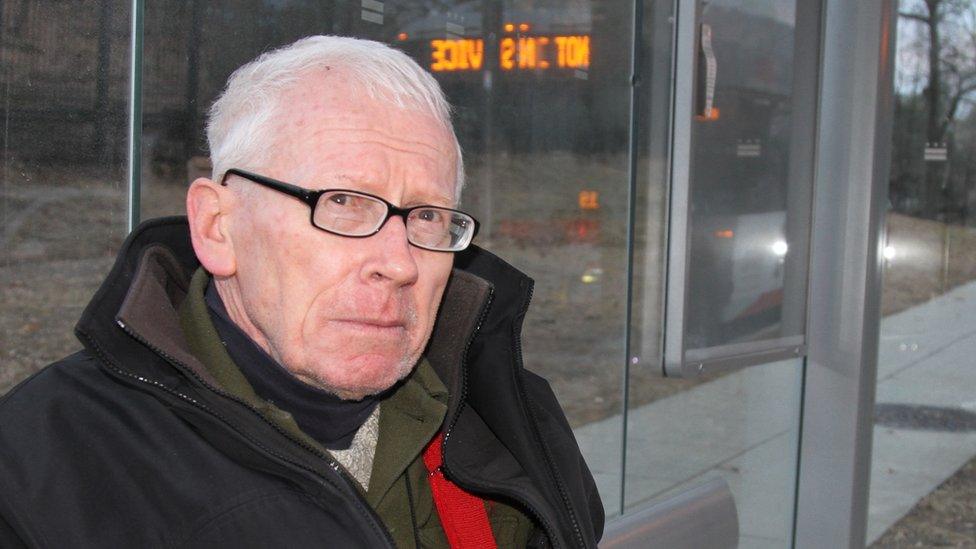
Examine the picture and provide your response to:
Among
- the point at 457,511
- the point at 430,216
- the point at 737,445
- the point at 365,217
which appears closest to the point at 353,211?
the point at 365,217

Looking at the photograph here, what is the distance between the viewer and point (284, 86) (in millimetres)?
1732

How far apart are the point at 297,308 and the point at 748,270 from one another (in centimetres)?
254

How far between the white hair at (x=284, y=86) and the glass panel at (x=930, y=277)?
4.31 m

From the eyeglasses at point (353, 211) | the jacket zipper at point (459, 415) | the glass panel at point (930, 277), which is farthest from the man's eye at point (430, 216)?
the glass panel at point (930, 277)

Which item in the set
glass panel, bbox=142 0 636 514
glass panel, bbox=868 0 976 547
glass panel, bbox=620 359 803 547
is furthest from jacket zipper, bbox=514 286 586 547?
glass panel, bbox=868 0 976 547

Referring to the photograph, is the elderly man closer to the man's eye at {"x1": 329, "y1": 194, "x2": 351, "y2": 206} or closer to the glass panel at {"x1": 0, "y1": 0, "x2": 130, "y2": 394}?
the man's eye at {"x1": 329, "y1": 194, "x2": 351, "y2": 206}

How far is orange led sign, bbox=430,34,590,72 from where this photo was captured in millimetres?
3234

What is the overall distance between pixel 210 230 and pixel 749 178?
2.51m

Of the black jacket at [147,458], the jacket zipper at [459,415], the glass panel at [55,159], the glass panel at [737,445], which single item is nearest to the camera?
the black jacket at [147,458]

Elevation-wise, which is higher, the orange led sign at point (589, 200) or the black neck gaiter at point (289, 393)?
the orange led sign at point (589, 200)

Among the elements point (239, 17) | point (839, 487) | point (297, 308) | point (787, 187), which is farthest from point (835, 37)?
point (297, 308)

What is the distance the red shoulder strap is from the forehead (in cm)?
43

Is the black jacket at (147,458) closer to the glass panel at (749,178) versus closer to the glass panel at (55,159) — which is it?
the glass panel at (55,159)

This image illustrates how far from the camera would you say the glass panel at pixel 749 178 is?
365cm
